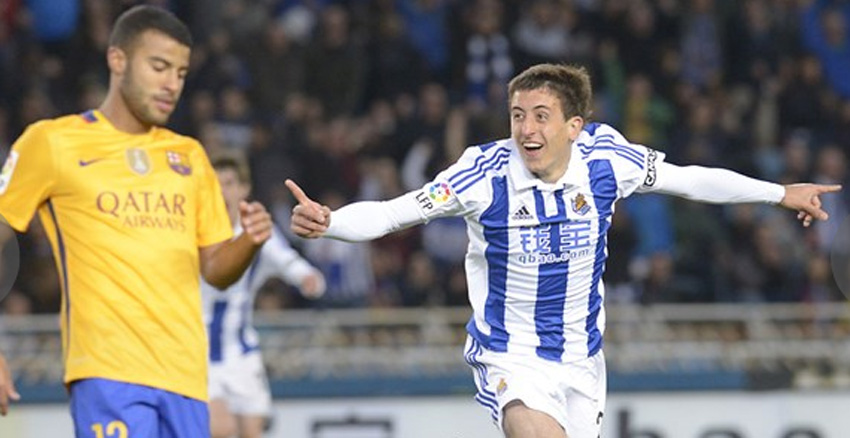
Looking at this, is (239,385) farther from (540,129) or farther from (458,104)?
(458,104)

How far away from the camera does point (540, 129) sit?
668 cm

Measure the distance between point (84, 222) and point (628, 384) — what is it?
493 centimetres

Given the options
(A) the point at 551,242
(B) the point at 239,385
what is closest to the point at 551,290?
(A) the point at 551,242

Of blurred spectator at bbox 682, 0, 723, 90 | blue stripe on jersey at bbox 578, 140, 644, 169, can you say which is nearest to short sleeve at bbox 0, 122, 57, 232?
blue stripe on jersey at bbox 578, 140, 644, 169

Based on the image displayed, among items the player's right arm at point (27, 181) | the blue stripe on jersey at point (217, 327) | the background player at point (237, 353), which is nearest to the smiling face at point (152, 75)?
the player's right arm at point (27, 181)

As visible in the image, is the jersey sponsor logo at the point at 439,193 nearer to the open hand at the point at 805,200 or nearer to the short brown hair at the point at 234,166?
the open hand at the point at 805,200

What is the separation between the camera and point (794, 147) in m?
13.9

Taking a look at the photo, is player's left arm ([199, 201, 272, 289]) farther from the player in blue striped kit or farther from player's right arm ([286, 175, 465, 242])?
the player in blue striped kit

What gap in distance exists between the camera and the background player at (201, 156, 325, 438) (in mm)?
9812

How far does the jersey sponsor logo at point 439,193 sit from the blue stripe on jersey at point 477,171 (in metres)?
0.04

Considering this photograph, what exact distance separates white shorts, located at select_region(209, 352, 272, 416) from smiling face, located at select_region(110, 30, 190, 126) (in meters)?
3.76

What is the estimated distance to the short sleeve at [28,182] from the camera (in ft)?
20.4

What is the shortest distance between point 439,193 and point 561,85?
25.4 inches

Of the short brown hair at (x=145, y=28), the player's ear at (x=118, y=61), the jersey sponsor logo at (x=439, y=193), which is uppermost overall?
the short brown hair at (x=145, y=28)
